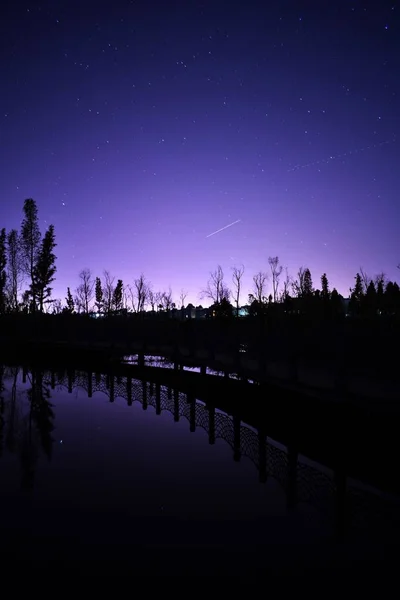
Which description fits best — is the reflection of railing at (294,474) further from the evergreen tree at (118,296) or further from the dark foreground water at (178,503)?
the evergreen tree at (118,296)

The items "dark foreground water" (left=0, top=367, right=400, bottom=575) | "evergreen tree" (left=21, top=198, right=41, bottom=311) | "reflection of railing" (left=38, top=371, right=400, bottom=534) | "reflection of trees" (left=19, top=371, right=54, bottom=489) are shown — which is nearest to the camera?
"dark foreground water" (left=0, top=367, right=400, bottom=575)

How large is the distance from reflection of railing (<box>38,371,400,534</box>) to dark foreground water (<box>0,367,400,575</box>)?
0.03m

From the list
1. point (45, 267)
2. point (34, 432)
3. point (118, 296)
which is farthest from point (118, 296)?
point (34, 432)

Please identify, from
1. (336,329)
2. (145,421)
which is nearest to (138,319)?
(145,421)

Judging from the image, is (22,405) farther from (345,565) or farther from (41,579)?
(345,565)

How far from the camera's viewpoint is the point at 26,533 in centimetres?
512

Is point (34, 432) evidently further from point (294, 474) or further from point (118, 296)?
point (118, 296)

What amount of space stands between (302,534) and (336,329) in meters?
5.62

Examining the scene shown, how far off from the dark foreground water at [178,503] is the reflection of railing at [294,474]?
0.09ft

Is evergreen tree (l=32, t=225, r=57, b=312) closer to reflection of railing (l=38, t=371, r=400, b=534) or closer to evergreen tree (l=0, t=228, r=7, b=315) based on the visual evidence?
evergreen tree (l=0, t=228, r=7, b=315)

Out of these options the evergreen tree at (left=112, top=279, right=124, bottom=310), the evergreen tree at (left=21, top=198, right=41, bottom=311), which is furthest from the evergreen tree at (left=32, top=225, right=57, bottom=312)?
the evergreen tree at (left=112, top=279, right=124, bottom=310)

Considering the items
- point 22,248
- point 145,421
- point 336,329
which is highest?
point 22,248

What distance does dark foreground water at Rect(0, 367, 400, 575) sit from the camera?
4.68 metres

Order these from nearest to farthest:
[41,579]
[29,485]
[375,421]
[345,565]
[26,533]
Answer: [41,579]
[345,565]
[26,533]
[29,485]
[375,421]
